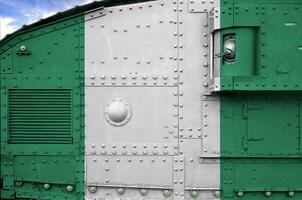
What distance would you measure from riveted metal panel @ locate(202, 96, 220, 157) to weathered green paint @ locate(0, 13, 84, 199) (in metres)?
1.43

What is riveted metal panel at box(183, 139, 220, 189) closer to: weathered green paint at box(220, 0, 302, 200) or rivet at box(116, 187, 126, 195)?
weathered green paint at box(220, 0, 302, 200)

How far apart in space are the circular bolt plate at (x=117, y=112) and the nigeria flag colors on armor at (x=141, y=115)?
1 cm

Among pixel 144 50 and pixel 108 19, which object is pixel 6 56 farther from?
pixel 144 50

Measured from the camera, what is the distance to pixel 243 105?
13.3ft

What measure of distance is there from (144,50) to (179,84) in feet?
1.87

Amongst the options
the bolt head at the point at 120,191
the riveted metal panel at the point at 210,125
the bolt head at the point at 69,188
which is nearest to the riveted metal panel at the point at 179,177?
the riveted metal panel at the point at 210,125

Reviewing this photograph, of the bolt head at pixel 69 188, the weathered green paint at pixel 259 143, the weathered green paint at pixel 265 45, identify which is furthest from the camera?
the bolt head at pixel 69 188

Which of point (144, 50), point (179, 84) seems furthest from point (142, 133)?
point (144, 50)

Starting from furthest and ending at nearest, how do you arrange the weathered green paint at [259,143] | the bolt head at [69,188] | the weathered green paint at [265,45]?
the bolt head at [69,188], the weathered green paint at [259,143], the weathered green paint at [265,45]

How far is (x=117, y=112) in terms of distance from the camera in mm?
4055

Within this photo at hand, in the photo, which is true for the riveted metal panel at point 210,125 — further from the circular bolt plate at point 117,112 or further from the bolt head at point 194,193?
the circular bolt plate at point 117,112

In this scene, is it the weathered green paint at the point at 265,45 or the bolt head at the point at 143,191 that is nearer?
the weathered green paint at the point at 265,45

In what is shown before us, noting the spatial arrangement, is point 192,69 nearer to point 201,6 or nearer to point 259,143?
point 201,6

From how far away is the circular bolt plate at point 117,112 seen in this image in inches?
160
